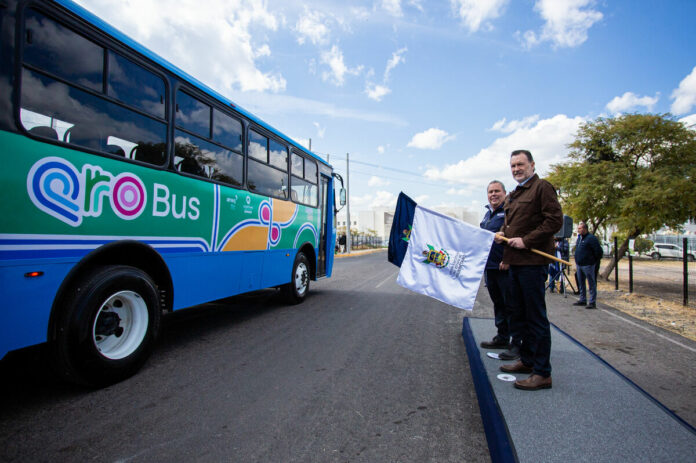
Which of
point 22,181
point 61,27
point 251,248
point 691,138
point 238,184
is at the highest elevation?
point 691,138

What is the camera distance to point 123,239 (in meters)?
3.57

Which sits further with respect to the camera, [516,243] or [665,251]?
[665,251]

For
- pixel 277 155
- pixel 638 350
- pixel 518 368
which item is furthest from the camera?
pixel 277 155

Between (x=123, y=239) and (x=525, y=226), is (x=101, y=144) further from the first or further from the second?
(x=525, y=226)

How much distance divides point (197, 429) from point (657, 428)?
10.0 feet

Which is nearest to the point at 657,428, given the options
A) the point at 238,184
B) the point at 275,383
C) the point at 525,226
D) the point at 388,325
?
the point at 525,226

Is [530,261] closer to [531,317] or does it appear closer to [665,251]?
[531,317]

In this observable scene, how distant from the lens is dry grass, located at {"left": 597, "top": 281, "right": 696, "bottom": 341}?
6.79 metres

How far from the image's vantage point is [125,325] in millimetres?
3689

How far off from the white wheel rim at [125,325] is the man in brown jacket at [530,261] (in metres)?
3.51

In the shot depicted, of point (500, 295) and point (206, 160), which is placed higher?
point (206, 160)

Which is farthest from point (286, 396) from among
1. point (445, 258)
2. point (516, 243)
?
point (516, 243)

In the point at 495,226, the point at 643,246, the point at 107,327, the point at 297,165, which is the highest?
the point at 297,165

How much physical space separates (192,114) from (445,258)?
354cm
